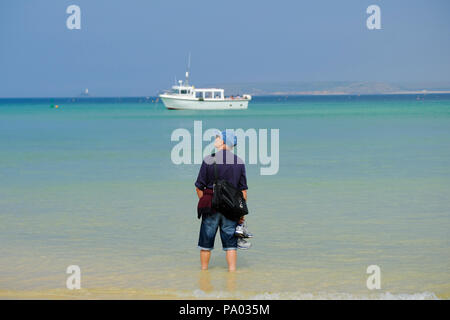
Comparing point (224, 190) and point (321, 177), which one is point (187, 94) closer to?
point (321, 177)

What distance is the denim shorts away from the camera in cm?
641

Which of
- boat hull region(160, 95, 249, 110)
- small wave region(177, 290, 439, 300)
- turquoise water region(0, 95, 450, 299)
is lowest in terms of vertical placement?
small wave region(177, 290, 439, 300)

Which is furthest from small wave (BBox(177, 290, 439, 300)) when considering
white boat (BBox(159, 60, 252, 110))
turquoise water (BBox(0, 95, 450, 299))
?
white boat (BBox(159, 60, 252, 110))

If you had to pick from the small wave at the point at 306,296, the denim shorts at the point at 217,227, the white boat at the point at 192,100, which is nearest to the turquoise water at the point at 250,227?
the small wave at the point at 306,296

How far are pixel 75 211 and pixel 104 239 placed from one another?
2233 millimetres

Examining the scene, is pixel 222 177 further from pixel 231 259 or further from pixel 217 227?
pixel 231 259

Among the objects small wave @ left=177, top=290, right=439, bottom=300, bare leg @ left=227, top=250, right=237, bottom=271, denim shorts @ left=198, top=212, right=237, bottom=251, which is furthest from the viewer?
bare leg @ left=227, top=250, right=237, bottom=271

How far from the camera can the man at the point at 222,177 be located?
6285mm

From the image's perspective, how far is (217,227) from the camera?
21.2 ft

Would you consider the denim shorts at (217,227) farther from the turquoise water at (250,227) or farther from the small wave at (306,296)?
the small wave at (306,296)

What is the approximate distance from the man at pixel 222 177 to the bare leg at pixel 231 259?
138 mm

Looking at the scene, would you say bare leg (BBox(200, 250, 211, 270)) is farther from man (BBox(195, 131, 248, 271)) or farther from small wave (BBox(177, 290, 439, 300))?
small wave (BBox(177, 290, 439, 300))
